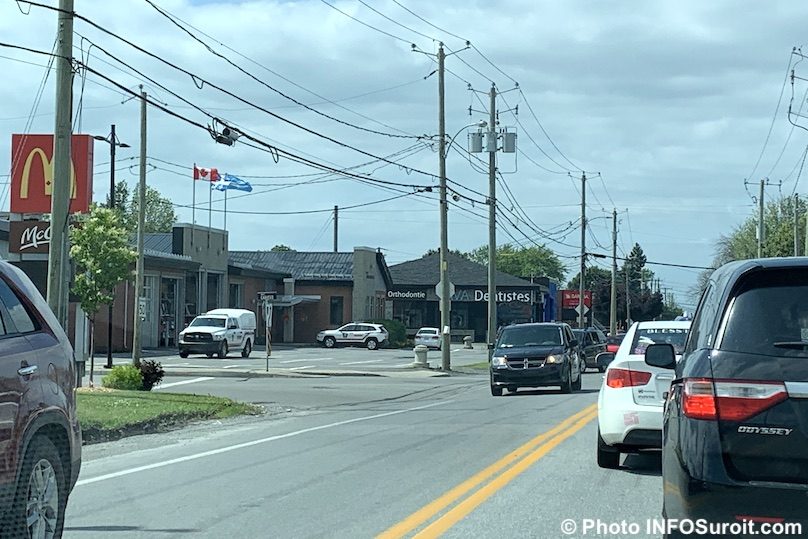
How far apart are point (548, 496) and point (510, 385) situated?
15.9 metres

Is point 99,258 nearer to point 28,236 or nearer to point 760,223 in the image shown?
point 28,236

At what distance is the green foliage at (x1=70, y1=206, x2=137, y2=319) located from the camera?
31594 mm

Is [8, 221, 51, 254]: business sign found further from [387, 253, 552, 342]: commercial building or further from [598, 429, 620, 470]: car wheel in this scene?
[387, 253, 552, 342]: commercial building

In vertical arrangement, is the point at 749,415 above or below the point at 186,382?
above

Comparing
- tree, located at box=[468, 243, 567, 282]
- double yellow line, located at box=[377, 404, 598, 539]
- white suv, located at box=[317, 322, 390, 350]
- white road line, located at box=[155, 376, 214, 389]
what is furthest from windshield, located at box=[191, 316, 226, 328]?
tree, located at box=[468, 243, 567, 282]

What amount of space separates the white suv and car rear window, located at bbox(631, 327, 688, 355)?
5306 cm

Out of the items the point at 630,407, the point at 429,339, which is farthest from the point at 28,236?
the point at 429,339

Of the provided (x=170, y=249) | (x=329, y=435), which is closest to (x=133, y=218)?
(x=170, y=249)

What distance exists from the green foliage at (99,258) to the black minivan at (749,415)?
2775cm

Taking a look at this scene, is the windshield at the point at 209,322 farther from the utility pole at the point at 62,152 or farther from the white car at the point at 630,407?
the white car at the point at 630,407

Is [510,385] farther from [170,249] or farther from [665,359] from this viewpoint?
[170,249]

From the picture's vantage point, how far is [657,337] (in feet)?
45.4

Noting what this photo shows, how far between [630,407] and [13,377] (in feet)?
21.8

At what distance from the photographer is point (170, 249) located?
2502 inches
